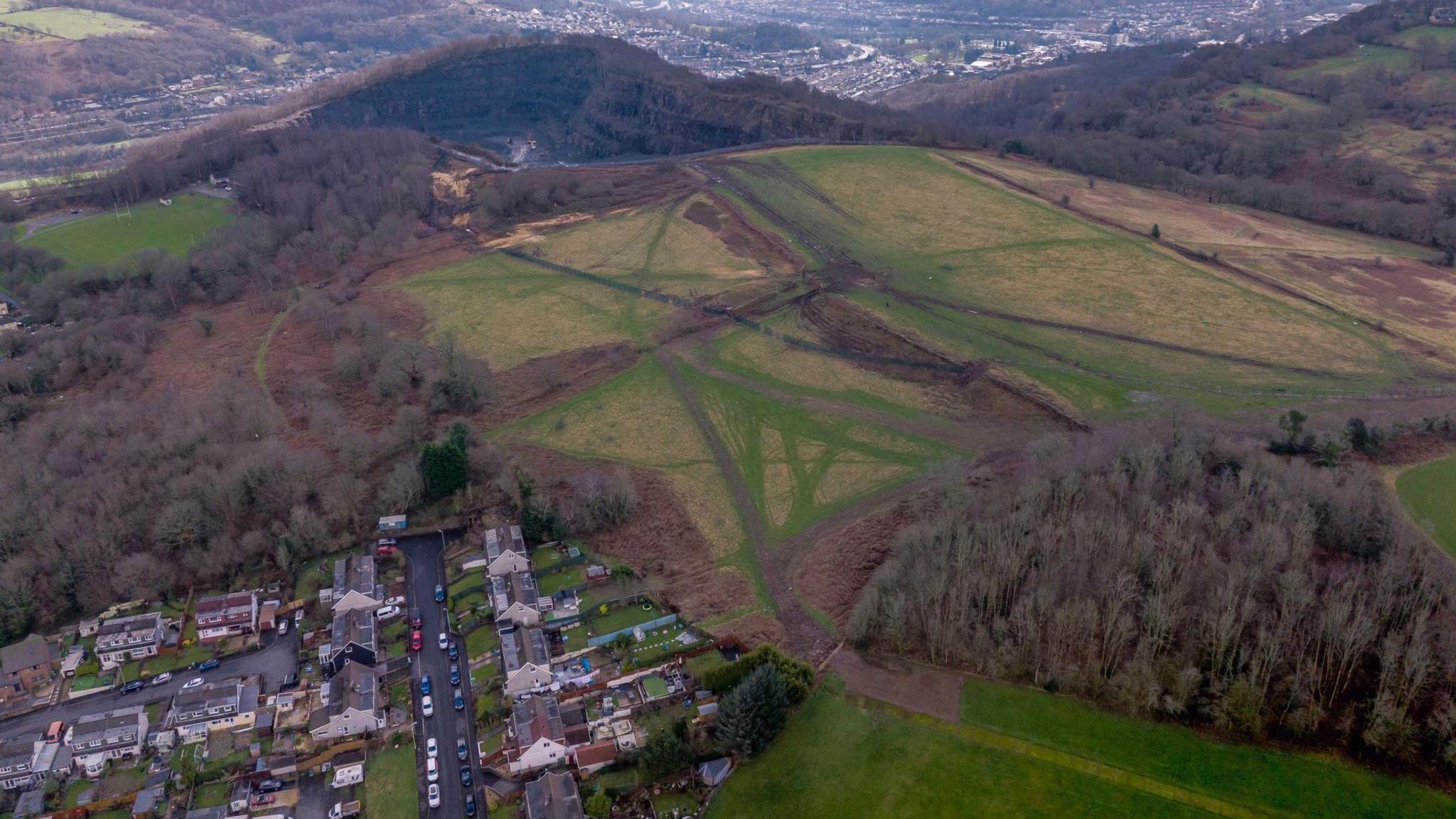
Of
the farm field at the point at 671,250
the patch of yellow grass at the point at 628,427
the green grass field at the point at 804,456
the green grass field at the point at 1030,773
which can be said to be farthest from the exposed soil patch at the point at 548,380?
the green grass field at the point at 1030,773

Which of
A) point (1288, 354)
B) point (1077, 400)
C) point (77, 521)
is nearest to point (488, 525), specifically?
point (77, 521)

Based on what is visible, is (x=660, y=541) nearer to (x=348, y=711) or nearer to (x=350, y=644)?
(x=350, y=644)

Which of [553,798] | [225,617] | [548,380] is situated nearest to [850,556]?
[553,798]

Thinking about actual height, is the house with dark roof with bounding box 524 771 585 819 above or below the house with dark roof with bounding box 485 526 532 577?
below

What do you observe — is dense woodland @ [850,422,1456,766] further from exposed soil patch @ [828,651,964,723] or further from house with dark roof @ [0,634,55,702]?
house with dark roof @ [0,634,55,702]

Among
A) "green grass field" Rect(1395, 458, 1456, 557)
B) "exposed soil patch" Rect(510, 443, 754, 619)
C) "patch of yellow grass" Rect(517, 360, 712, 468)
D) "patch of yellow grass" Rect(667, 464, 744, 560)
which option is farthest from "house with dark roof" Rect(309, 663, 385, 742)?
"green grass field" Rect(1395, 458, 1456, 557)

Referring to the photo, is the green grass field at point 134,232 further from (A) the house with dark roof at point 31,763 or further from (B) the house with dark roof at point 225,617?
(A) the house with dark roof at point 31,763
